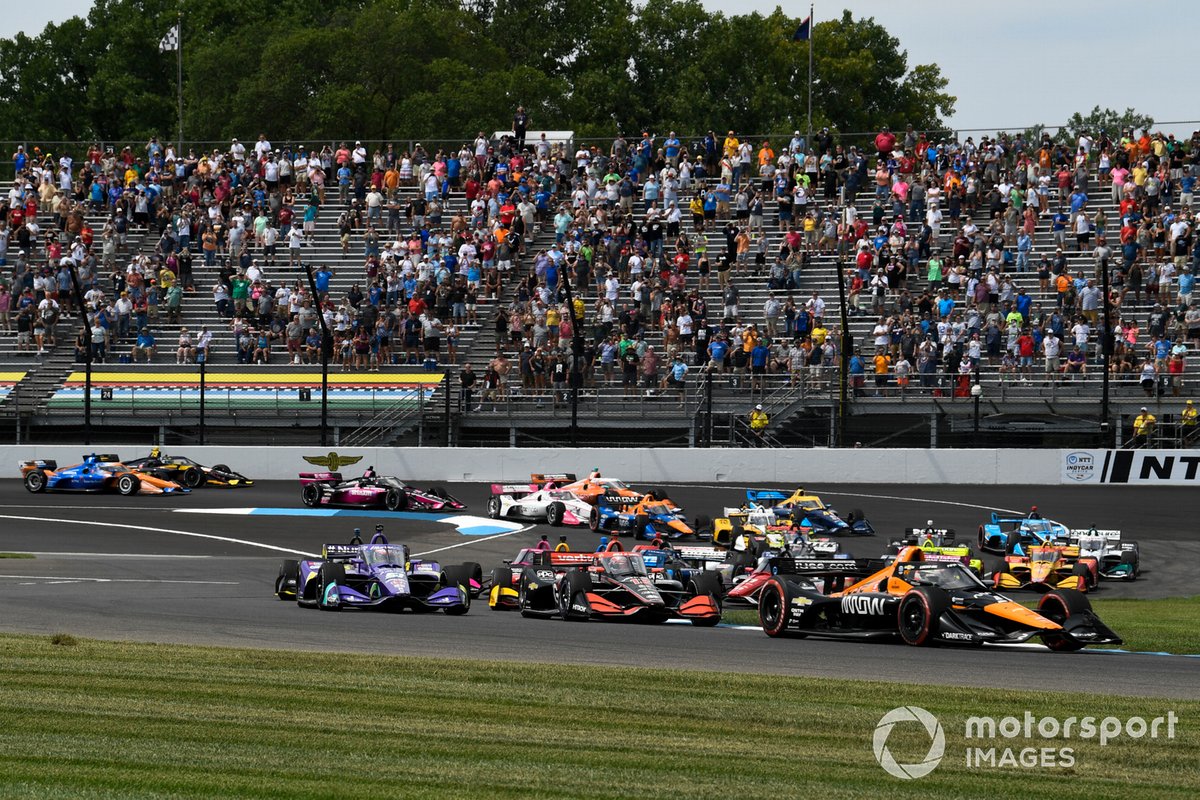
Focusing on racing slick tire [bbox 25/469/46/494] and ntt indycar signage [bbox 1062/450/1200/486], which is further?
racing slick tire [bbox 25/469/46/494]

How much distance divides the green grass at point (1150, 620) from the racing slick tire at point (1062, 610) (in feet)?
1.94

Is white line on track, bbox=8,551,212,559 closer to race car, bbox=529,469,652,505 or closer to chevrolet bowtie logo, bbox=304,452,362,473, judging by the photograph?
race car, bbox=529,469,652,505

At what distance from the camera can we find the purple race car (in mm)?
34250

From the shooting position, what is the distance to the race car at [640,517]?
29.8 m

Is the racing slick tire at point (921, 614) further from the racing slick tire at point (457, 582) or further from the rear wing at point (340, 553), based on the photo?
the rear wing at point (340, 553)

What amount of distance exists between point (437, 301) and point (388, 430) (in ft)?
16.5

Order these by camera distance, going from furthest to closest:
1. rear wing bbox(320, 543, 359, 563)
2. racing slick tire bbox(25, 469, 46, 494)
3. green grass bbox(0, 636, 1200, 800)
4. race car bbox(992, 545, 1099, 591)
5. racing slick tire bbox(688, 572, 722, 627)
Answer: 1. racing slick tire bbox(25, 469, 46, 494)
2. race car bbox(992, 545, 1099, 591)
3. rear wing bbox(320, 543, 359, 563)
4. racing slick tire bbox(688, 572, 722, 627)
5. green grass bbox(0, 636, 1200, 800)

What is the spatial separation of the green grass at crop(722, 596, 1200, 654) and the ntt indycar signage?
1480 cm

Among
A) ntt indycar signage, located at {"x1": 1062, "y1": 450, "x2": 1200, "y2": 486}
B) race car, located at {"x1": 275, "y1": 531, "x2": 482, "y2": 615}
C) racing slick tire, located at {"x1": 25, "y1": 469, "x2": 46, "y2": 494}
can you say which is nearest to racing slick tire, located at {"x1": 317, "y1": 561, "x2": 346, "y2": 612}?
race car, located at {"x1": 275, "y1": 531, "x2": 482, "y2": 615}

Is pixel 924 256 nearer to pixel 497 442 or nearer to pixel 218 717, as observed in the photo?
pixel 497 442

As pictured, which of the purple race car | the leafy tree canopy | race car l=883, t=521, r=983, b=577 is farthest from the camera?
the leafy tree canopy

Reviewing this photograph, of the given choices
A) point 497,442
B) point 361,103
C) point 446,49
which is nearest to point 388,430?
point 497,442

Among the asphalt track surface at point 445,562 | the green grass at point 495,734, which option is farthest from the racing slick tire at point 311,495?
the green grass at point 495,734

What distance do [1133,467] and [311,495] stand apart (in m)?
17.7
